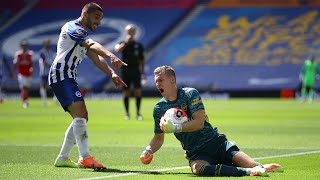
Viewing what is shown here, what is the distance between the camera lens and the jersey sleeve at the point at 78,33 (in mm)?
10320

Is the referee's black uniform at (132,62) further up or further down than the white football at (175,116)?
further down

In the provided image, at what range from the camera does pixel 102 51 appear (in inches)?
386

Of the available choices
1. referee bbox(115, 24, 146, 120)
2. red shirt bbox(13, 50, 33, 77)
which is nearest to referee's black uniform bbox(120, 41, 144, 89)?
referee bbox(115, 24, 146, 120)

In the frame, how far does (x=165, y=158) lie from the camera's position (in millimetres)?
12016

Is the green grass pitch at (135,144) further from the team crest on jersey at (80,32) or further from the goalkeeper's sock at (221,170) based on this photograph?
the team crest on jersey at (80,32)

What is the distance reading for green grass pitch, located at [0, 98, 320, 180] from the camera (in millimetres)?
10062

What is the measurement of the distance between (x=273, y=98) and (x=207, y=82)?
134 inches

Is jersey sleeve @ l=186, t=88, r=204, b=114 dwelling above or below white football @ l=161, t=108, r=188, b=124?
above

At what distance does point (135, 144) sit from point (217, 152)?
199 inches

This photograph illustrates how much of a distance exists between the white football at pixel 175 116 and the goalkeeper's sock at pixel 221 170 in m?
0.63

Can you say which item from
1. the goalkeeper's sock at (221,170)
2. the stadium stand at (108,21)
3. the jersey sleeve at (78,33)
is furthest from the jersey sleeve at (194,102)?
the stadium stand at (108,21)

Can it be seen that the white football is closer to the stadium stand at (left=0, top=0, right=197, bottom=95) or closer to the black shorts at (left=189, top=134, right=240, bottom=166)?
the black shorts at (left=189, top=134, right=240, bottom=166)

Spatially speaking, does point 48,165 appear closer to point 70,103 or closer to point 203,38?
point 70,103

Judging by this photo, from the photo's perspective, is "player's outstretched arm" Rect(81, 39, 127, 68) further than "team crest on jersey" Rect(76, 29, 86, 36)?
No
